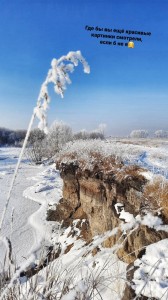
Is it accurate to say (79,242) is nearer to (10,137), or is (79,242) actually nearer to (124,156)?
(124,156)

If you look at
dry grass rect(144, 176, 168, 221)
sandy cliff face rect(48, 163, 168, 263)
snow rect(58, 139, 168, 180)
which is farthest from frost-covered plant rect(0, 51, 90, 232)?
Answer: snow rect(58, 139, 168, 180)

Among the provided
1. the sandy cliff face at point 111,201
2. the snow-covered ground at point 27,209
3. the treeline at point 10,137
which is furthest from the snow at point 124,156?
the treeline at point 10,137

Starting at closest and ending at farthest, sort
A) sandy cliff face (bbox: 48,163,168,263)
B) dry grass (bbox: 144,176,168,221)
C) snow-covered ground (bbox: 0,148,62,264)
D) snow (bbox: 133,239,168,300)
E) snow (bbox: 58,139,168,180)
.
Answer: snow (bbox: 133,239,168,300), dry grass (bbox: 144,176,168,221), sandy cliff face (bbox: 48,163,168,263), snow (bbox: 58,139,168,180), snow-covered ground (bbox: 0,148,62,264)

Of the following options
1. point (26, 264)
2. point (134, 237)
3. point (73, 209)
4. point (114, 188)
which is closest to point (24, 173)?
point (73, 209)

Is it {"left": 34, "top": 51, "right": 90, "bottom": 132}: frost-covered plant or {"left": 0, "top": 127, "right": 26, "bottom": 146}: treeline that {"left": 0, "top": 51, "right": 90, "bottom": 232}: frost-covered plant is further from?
{"left": 0, "top": 127, "right": 26, "bottom": 146}: treeline

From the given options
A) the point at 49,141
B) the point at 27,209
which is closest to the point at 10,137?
the point at 49,141

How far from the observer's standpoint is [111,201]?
8430 mm

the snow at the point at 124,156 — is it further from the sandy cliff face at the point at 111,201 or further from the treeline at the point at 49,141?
the treeline at the point at 49,141

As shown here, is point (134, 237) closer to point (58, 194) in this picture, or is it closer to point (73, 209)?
point (73, 209)

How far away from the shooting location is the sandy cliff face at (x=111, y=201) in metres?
6.28

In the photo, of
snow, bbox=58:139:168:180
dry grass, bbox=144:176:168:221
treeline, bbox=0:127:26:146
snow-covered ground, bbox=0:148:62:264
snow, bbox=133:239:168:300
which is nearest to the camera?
snow, bbox=133:239:168:300

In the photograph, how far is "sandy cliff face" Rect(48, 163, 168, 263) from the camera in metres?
6.28

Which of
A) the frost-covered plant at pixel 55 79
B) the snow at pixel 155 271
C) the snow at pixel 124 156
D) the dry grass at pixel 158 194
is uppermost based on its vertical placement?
the frost-covered plant at pixel 55 79

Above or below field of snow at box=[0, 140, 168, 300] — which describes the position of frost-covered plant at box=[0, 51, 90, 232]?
above
